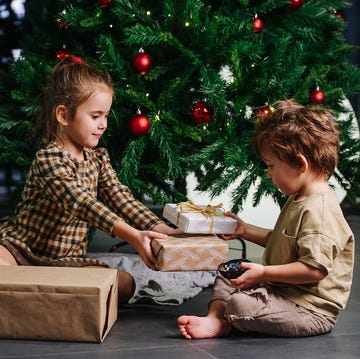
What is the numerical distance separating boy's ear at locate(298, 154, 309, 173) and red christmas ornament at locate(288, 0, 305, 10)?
2.90 ft

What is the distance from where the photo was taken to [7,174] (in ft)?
14.4

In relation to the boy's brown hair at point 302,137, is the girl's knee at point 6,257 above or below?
below

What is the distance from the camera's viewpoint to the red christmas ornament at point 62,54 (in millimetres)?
2326

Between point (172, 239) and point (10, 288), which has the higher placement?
point (172, 239)

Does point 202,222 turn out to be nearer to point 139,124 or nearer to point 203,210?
point 203,210

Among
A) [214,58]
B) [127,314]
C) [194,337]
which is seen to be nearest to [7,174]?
[214,58]

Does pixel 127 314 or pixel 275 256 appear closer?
pixel 275 256

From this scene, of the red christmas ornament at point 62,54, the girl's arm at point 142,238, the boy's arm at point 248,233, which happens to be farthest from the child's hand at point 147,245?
the red christmas ornament at point 62,54

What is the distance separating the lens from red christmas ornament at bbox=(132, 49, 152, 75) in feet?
7.30

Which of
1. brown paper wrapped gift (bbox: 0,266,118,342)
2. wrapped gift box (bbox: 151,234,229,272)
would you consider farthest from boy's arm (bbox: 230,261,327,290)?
brown paper wrapped gift (bbox: 0,266,118,342)

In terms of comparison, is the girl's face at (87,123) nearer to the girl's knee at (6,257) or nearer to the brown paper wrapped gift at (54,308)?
the girl's knee at (6,257)

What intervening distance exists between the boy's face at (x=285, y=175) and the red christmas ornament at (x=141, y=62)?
0.66m

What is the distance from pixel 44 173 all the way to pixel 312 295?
2.56ft

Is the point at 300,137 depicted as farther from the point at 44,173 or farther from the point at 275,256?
the point at 44,173
